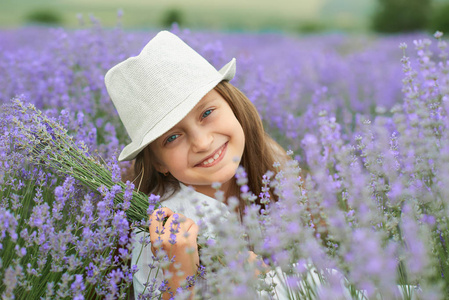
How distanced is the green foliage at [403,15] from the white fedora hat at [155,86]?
1719cm

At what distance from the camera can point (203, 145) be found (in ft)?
5.63

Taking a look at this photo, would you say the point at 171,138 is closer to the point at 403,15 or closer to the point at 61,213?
the point at 61,213

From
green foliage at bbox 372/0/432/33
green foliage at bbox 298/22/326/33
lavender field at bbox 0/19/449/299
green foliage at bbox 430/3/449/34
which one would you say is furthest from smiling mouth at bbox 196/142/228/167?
green foliage at bbox 298/22/326/33

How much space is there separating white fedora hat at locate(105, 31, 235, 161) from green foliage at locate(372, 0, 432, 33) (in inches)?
677

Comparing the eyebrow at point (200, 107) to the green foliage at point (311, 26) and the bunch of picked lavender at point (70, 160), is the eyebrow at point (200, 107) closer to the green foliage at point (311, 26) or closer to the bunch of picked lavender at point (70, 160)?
the bunch of picked lavender at point (70, 160)

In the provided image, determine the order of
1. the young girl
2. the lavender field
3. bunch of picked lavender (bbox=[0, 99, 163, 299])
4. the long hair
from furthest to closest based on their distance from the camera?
the long hair < the young girl < bunch of picked lavender (bbox=[0, 99, 163, 299]) < the lavender field

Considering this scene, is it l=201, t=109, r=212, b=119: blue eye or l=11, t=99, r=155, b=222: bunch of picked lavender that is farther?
l=201, t=109, r=212, b=119: blue eye

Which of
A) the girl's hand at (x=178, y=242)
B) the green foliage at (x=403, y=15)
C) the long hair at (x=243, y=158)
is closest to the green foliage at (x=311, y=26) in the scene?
the green foliage at (x=403, y=15)

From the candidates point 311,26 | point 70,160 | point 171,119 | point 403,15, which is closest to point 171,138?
point 171,119

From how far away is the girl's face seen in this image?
5.78 ft

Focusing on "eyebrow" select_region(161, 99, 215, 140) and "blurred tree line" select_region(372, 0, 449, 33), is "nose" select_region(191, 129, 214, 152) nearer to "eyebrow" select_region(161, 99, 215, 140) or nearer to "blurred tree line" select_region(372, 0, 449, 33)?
"eyebrow" select_region(161, 99, 215, 140)

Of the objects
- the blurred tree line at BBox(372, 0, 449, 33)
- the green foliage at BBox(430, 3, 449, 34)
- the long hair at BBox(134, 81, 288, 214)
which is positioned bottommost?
the blurred tree line at BBox(372, 0, 449, 33)

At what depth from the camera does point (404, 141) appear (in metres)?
1.12

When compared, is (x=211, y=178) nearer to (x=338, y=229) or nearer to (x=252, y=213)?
(x=252, y=213)
